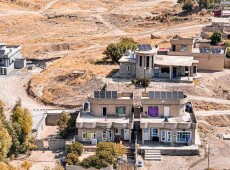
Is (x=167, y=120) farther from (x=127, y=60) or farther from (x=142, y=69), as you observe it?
(x=127, y=60)

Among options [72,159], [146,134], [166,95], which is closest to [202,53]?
[166,95]

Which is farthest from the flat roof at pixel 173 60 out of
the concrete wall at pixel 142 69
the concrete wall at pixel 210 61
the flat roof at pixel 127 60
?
the flat roof at pixel 127 60

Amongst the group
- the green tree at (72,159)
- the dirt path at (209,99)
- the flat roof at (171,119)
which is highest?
the flat roof at (171,119)

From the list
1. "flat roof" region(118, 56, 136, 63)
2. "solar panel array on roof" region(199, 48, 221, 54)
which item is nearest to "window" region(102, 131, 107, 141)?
"flat roof" region(118, 56, 136, 63)

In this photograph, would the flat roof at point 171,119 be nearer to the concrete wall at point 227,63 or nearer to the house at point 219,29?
the concrete wall at point 227,63

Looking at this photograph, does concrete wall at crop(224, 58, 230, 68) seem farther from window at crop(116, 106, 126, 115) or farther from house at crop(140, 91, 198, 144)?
window at crop(116, 106, 126, 115)

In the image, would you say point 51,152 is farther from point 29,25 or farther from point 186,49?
point 29,25
